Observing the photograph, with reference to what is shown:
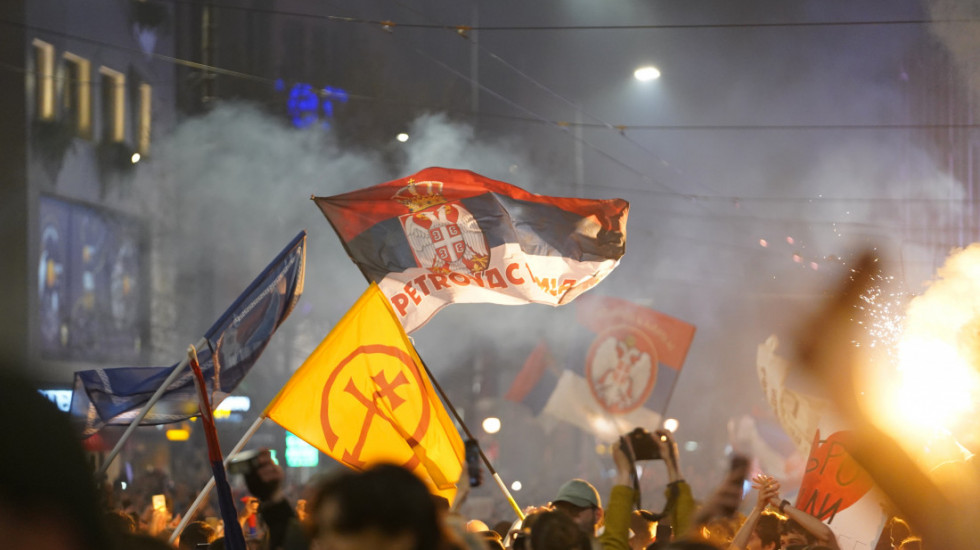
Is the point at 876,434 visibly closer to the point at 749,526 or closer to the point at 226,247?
the point at 749,526

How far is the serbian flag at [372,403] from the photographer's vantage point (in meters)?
6.08

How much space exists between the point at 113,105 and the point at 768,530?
23.1m

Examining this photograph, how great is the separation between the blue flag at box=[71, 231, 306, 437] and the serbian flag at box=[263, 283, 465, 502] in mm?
337

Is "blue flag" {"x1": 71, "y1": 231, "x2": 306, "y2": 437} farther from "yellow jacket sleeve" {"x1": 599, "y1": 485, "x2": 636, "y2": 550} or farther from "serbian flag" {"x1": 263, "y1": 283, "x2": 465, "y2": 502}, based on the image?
"yellow jacket sleeve" {"x1": 599, "y1": 485, "x2": 636, "y2": 550}

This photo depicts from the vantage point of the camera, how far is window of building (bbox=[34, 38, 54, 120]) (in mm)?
21844

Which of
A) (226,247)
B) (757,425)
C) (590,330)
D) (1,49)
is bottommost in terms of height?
(757,425)

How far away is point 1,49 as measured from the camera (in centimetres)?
2094

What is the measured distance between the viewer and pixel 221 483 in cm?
407

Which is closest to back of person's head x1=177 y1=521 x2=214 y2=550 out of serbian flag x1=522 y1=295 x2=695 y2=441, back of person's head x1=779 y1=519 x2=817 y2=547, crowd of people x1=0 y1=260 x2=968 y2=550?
crowd of people x1=0 y1=260 x2=968 y2=550

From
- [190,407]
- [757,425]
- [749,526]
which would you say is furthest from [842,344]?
[757,425]

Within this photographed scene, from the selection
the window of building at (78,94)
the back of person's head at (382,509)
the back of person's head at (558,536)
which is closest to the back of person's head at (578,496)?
the back of person's head at (558,536)

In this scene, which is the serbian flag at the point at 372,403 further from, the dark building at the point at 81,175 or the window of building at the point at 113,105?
the window of building at the point at 113,105

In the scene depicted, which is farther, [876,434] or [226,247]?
[226,247]

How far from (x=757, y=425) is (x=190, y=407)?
66.1ft
